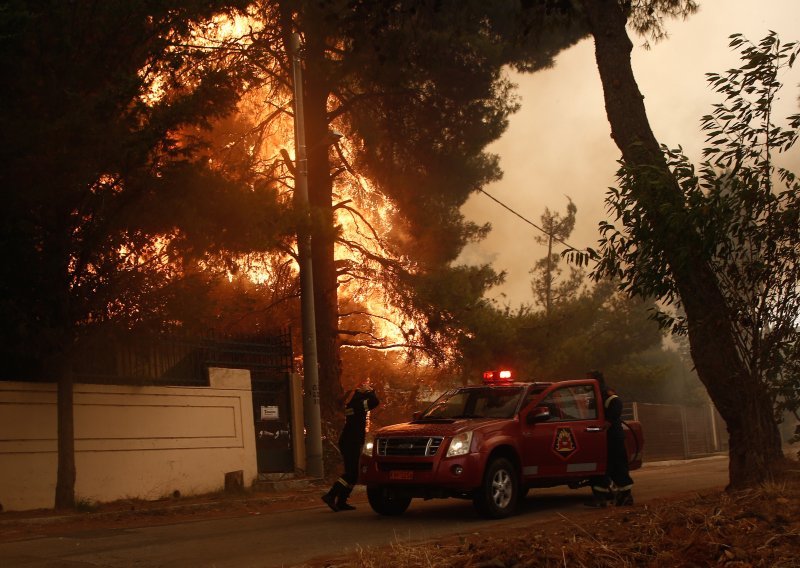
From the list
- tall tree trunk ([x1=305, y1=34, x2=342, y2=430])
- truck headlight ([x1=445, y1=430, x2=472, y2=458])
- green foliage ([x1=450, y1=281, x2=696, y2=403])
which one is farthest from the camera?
green foliage ([x1=450, y1=281, x2=696, y2=403])

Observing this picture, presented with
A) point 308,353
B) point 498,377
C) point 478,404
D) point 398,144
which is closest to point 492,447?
point 478,404

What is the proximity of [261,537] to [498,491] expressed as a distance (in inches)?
117

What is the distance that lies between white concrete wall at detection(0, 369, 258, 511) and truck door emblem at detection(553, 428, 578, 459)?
7192 millimetres

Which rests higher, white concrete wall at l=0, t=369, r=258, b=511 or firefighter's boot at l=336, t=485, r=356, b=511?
white concrete wall at l=0, t=369, r=258, b=511

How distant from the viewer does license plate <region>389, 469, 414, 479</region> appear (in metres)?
11.6

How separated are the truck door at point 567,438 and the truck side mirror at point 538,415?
55 mm

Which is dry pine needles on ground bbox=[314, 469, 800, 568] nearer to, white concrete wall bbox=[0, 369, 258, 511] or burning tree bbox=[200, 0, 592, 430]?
white concrete wall bbox=[0, 369, 258, 511]

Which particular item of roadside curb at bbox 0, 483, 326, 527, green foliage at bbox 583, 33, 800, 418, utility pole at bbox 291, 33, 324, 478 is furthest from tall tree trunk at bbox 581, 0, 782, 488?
utility pole at bbox 291, 33, 324, 478

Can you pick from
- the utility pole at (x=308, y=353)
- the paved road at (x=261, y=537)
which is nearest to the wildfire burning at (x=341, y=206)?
the utility pole at (x=308, y=353)

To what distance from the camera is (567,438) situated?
12.8 m

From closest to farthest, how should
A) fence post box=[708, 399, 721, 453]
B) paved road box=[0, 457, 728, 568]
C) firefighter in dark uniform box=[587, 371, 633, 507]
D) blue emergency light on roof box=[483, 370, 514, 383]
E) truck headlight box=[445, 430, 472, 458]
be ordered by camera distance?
1. paved road box=[0, 457, 728, 568]
2. truck headlight box=[445, 430, 472, 458]
3. firefighter in dark uniform box=[587, 371, 633, 507]
4. blue emergency light on roof box=[483, 370, 514, 383]
5. fence post box=[708, 399, 721, 453]

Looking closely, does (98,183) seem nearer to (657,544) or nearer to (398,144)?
(657,544)

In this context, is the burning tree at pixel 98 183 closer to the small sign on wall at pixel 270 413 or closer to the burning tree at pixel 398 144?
the small sign on wall at pixel 270 413

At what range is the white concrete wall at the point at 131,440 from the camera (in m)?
13.8
